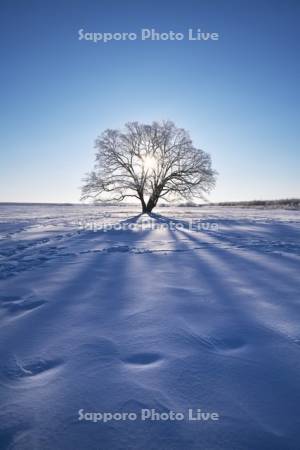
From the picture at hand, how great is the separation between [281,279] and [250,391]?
2031 millimetres

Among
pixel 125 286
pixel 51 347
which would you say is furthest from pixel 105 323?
pixel 125 286

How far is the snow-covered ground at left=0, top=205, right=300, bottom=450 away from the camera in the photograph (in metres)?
1.07

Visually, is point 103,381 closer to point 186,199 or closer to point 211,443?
point 211,443

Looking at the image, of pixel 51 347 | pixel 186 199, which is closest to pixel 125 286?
pixel 51 347

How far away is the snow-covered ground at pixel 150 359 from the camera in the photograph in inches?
42.0

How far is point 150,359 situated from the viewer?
1.51 metres

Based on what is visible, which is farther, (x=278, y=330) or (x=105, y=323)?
(x=105, y=323)

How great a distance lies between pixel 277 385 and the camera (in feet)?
4.26

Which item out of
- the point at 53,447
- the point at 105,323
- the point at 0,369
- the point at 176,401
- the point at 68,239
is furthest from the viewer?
the point at 68,239

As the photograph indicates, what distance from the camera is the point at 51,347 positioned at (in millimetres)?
1640

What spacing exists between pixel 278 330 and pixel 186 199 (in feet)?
59.6

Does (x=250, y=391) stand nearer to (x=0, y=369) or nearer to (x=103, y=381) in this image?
(x=103, y=381)

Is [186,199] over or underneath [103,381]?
over

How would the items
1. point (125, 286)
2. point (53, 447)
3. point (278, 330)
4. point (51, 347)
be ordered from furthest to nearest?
point (125, 286), point (278, 330), point (51, 347), point (53, 447)
